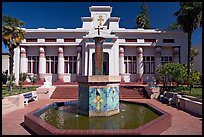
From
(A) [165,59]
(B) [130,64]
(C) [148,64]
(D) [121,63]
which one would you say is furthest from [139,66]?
(A) [165,59]

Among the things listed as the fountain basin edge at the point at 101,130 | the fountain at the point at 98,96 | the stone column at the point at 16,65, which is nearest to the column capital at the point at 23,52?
the stone column at the point at 16,65

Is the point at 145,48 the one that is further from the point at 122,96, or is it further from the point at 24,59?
the point at 24,59

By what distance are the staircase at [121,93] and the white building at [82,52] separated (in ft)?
24.2

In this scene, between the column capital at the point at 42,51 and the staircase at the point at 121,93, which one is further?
the column capital at the point at 42,51

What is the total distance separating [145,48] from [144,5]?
71.4 feet

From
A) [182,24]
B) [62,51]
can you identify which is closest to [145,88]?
[182,24]

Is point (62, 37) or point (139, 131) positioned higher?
point (62, 37)

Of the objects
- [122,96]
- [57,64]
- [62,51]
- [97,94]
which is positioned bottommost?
[122,96]

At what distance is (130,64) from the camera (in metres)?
30.7

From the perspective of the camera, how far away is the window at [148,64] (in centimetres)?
3069

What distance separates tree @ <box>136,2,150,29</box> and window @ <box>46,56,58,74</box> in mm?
23505

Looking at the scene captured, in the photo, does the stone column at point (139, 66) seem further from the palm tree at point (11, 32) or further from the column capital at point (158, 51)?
the palm tree at point (11, 32)

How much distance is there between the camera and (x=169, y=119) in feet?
29.3

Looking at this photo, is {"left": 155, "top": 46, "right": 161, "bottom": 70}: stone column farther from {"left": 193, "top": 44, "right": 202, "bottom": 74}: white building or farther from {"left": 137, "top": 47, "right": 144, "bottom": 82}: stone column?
{"left": 193, "top": 44, "right": 202, "bottom": 74}: white building
